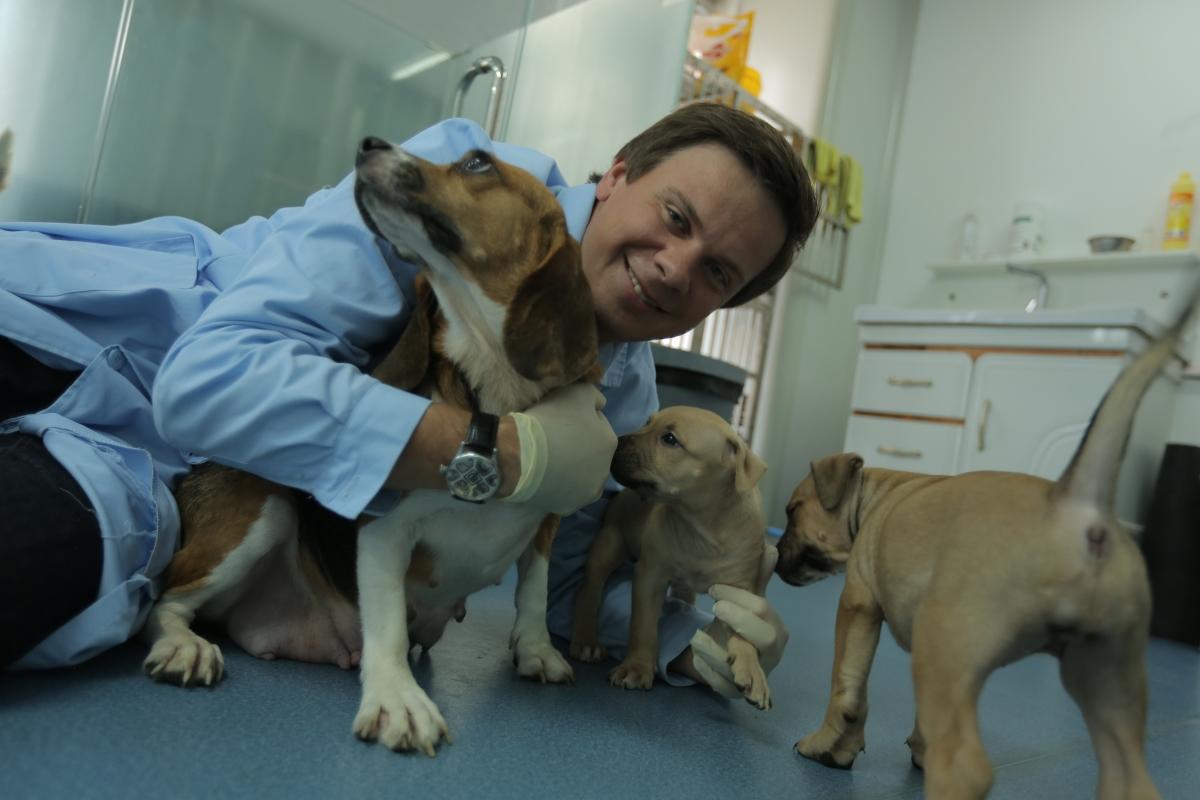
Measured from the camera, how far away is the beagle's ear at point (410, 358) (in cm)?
128

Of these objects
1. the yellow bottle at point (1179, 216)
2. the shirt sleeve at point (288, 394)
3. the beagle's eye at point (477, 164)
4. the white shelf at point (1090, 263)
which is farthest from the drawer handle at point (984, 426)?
the shirt sleeve at point (288, 394)

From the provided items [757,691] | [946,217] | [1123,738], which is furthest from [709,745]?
[946,217]

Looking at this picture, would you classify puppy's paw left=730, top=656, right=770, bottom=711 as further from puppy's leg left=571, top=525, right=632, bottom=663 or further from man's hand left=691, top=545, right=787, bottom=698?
puppy's leg left=571, top=525, right=632, bottom=663

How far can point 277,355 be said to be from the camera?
114 cm

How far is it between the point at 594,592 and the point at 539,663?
33 cm

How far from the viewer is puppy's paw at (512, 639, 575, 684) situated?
4.80 feet

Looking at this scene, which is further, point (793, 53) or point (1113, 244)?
point (793, 53)

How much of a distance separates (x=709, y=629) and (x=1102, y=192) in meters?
4.24

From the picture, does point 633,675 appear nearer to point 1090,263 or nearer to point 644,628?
point 644,628

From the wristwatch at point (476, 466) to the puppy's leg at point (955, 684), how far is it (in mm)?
564

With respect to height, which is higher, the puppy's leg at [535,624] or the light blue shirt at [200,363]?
the light blue shirt at [200,363]

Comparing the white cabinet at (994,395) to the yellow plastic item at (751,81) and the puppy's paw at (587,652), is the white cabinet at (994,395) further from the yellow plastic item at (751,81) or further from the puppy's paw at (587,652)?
the puppy's paw at (587,652)

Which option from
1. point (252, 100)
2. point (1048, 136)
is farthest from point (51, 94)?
point (1048, 136)

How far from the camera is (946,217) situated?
5.39 meters
